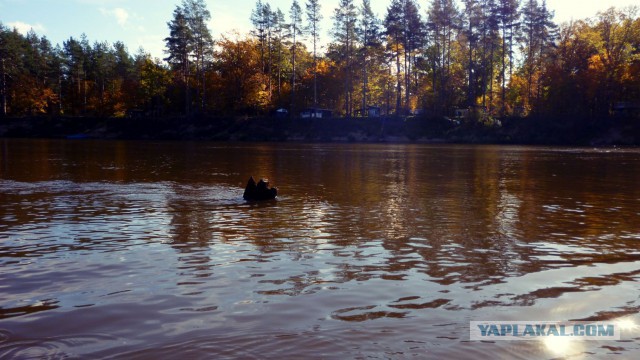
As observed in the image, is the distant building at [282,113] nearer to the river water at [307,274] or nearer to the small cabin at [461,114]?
the small cabin at [461,114]

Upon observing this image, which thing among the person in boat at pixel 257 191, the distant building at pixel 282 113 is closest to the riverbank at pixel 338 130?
the distant building at pixel 282 113

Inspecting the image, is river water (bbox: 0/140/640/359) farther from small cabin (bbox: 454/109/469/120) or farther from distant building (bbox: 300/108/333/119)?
distant building (bbox: 300/108/333/119)

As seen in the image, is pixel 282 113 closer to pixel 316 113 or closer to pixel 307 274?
pixel 316 113

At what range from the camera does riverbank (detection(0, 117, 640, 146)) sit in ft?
283

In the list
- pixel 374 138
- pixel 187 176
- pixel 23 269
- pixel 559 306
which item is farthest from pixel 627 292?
pixel 374 138

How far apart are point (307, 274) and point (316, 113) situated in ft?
331

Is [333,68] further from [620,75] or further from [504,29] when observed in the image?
[620,75]

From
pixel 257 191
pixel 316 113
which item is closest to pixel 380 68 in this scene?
pixel 316 113

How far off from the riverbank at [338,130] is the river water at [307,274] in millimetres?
73370

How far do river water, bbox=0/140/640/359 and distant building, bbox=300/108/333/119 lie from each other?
8968 centimetres

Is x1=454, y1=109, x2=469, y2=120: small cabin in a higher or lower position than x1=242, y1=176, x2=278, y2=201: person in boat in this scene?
higher

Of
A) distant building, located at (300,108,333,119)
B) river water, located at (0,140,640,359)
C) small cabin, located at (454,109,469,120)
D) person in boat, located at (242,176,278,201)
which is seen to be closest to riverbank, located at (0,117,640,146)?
small cabin, located at (454,109,469,120)

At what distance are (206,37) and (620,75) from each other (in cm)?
8069

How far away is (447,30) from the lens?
102938 millimetres
